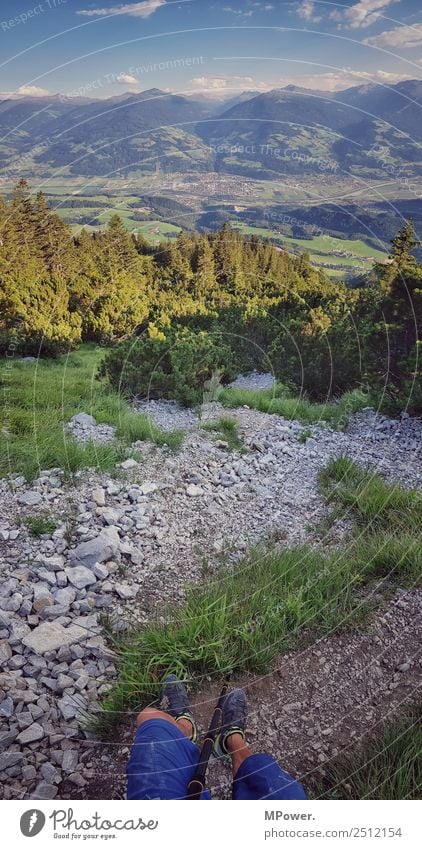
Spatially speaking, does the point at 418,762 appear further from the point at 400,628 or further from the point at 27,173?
the point at 27,173

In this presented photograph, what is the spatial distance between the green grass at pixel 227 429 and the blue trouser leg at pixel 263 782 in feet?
17.5

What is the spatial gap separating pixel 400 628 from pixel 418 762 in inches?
46.8

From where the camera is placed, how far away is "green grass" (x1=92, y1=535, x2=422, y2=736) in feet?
11.1

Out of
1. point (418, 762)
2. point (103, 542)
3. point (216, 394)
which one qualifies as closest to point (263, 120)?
point (216, 394)

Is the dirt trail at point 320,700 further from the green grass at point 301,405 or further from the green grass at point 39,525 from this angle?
the green grass at point 301,405

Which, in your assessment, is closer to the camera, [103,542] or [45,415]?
[103,542]

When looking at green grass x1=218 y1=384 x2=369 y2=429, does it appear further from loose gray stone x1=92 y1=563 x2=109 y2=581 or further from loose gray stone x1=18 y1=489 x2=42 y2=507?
loose gray stone x1=92 y1=563 x2=109 y2=581

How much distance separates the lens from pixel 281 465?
23.7 ft

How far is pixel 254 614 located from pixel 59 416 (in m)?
5.44

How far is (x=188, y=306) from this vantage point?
11.1m

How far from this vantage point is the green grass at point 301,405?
8.99 metres

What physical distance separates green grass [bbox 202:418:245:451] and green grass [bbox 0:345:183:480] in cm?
81

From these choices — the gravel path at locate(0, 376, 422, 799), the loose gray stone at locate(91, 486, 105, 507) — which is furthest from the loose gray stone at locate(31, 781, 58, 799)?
the loose gray stone at locate(91, 486, 105, 507)
